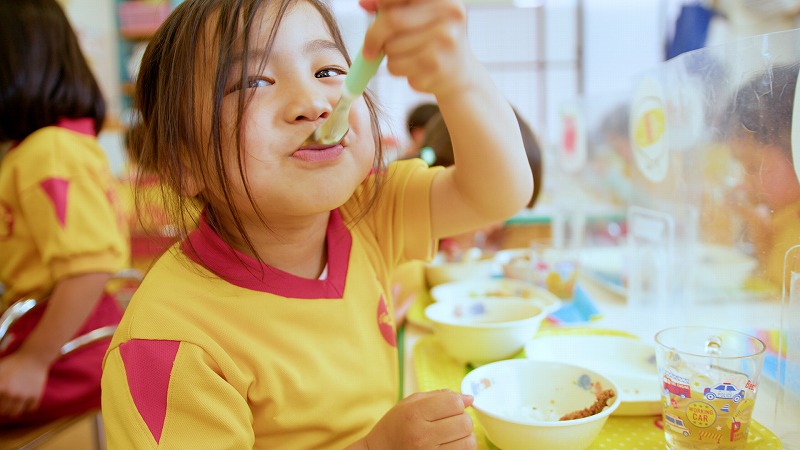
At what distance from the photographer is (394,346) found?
79 cm

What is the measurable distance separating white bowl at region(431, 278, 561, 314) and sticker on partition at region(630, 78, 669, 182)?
0.30 metres

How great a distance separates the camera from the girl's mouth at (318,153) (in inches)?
22.4

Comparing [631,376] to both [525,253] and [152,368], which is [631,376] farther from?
[525,253]

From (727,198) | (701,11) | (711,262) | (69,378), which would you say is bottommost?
(69,378)

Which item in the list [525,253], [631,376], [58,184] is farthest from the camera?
[525,253]

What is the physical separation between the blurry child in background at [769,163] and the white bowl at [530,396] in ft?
0.74

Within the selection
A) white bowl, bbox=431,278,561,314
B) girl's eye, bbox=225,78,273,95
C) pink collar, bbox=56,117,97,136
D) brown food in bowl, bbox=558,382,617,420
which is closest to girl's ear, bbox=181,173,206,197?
girl's eye, bbox=225,78,273,95

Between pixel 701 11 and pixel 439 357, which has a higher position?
pixel 701 11

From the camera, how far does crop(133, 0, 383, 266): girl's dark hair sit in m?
0.58

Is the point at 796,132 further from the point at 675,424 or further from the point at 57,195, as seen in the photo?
the point at 57,195

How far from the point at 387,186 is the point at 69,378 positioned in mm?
822

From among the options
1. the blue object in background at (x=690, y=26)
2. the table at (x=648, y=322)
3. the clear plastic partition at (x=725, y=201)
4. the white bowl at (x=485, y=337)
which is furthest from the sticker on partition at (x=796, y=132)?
the blue object in background at (x=690, y=26)

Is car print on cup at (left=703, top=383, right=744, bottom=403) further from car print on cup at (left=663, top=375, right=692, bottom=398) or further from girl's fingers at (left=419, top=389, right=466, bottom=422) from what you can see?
girl's fingers at (left=419, top=389, right=466, bottom=422)

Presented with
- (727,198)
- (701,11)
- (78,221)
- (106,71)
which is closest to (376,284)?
(727,198)
